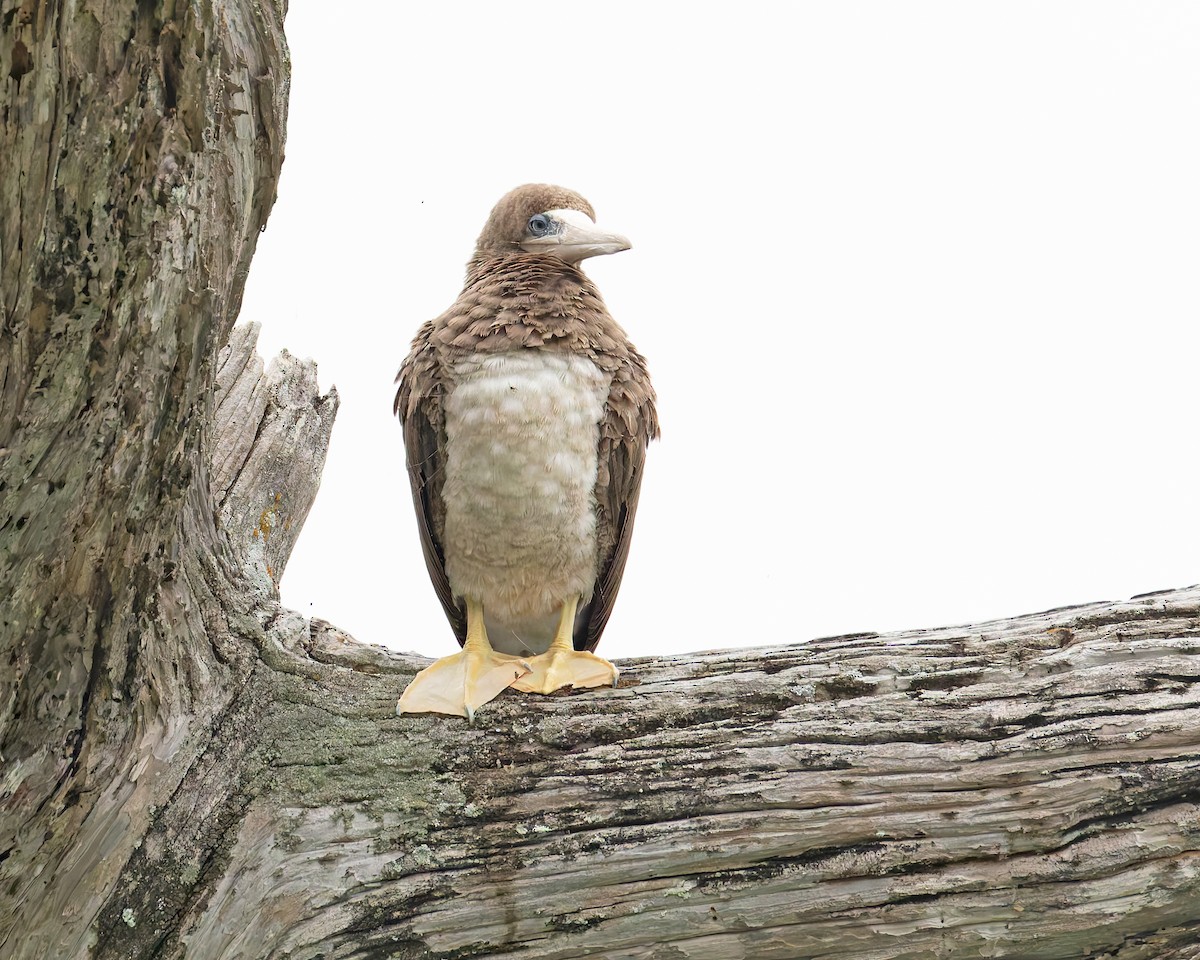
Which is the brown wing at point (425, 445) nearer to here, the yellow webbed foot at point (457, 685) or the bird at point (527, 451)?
the bird at point (527, 451)

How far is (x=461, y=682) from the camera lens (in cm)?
315

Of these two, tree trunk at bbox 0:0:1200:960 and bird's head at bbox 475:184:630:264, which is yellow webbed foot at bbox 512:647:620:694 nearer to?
tree trunk at bbox 0:0:1200:960

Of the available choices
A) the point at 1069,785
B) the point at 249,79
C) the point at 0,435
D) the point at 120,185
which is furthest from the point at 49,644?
the point at 1069,785

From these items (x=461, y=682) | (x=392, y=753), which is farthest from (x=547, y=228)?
(x=392, y=753)

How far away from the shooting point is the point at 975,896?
250 centimetres

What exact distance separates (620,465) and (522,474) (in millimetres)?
407

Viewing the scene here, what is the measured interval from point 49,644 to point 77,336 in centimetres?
75

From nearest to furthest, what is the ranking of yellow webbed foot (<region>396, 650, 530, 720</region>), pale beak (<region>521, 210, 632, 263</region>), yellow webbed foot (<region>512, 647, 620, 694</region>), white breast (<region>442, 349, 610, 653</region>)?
yellow webbed foot (<region>396, 650, 530, 720</region>)
yellow webbed foot (<region>512, 647, 620, 694</region>)
white breast (<region>442, 349, 610, 653</region>)
pale beak (<region>521, 210, 632, 263</region>)

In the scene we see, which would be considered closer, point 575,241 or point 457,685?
point 457,685

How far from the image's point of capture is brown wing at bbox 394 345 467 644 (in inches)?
150

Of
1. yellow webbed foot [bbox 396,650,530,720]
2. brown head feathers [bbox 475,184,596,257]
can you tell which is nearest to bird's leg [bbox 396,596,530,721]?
yellow webbed foot [bbox 396,650,530,720]

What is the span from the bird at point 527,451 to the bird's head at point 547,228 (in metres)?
0.02

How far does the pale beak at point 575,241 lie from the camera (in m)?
4.21

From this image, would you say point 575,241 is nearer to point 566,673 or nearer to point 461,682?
point 566,673
